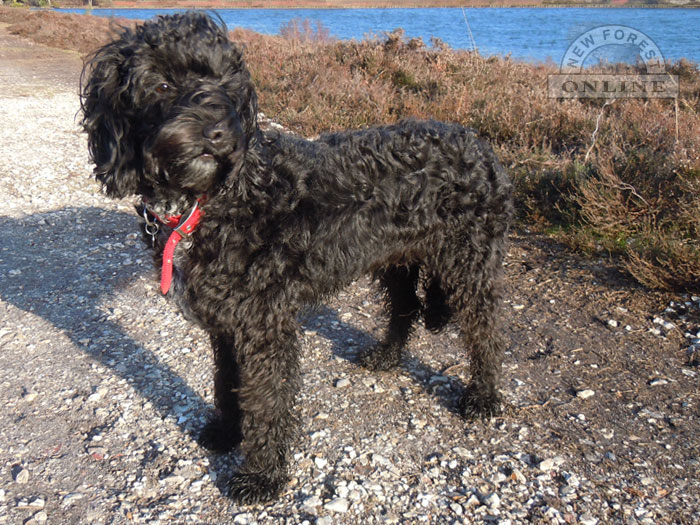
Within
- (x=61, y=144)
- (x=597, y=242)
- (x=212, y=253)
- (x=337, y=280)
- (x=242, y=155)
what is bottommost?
(x=61, y=144)

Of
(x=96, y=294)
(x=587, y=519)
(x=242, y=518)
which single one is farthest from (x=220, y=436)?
(x=96, y=294)

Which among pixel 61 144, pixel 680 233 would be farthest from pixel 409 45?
pixel 680 233

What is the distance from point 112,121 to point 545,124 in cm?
669

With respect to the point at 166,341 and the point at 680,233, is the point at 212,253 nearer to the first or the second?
the point at 166,341

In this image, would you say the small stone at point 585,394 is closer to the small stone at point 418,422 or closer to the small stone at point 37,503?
the small stone at point 418,422

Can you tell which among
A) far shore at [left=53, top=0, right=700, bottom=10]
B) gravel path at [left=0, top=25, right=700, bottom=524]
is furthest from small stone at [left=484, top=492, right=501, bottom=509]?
far shore at [left=53, top=0, right=700, bottom=10]

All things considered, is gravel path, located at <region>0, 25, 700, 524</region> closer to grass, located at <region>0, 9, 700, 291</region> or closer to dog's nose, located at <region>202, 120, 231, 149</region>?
grass, located at <region>0, 9, 700, 291</region>

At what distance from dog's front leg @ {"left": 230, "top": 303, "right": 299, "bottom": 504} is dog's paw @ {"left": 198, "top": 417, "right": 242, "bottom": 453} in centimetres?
26

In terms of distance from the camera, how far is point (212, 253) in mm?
2795

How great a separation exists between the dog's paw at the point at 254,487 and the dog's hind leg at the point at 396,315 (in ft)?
4.25

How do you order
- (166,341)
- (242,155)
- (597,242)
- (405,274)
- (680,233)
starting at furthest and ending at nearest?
(597,242) → (680,233) → (166,341) → (405,274) → (242,155)

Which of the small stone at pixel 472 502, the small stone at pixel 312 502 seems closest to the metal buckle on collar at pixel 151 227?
the small stone at pixel 312 502

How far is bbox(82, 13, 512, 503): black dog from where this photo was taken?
241 cm

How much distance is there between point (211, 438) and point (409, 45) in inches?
385
